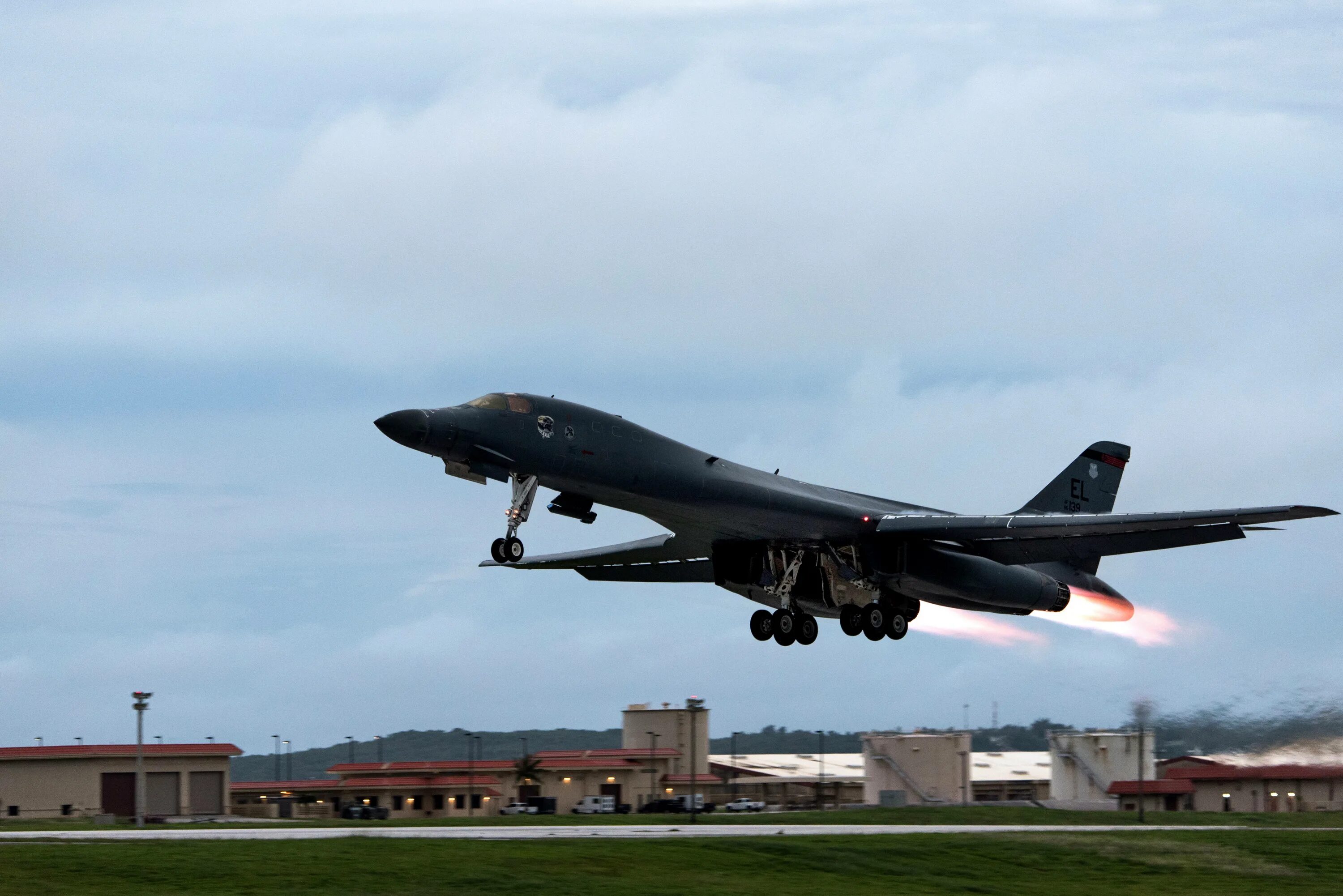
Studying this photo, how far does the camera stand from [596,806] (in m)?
73.8

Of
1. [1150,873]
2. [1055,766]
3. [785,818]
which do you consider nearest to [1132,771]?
[1055,766]

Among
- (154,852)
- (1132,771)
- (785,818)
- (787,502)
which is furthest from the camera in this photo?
(1132,771)

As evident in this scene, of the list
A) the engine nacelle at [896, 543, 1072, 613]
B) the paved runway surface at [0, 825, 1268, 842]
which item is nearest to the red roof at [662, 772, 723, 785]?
the paved runway surface at [0, 825, 1268, 842]

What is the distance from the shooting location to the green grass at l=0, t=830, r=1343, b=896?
28641mm

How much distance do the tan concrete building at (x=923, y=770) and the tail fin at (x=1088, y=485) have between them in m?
38.9

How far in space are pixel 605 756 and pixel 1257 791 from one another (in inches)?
1377

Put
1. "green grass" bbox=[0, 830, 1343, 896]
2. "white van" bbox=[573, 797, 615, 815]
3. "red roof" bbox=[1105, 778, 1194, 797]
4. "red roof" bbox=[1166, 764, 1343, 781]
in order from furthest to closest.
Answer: "white van" bbox=[573, 797, 615, 815]
"red roof" bbox=[1105, 778, 1194, 797]
"red roof" bbox=[1166, 764, 1343, 781]
"green grass" bbox=[0, 830, 1343, 896]

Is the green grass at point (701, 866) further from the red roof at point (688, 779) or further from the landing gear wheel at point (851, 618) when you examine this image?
the red roof at point (688, 779)

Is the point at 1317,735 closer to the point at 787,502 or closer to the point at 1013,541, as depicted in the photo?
the point at 1013,541

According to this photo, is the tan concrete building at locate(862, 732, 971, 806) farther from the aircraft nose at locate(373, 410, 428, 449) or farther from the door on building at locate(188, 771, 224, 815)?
the aircraft nose at locate(373, 410, 428, 449)

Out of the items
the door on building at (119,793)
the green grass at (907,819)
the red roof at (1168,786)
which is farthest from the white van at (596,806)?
the red roof at (1168,786)

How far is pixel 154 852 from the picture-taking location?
31.0 m

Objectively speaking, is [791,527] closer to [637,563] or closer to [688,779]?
[637,563]

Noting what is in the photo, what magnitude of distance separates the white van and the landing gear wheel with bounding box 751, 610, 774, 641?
34.8 metres
